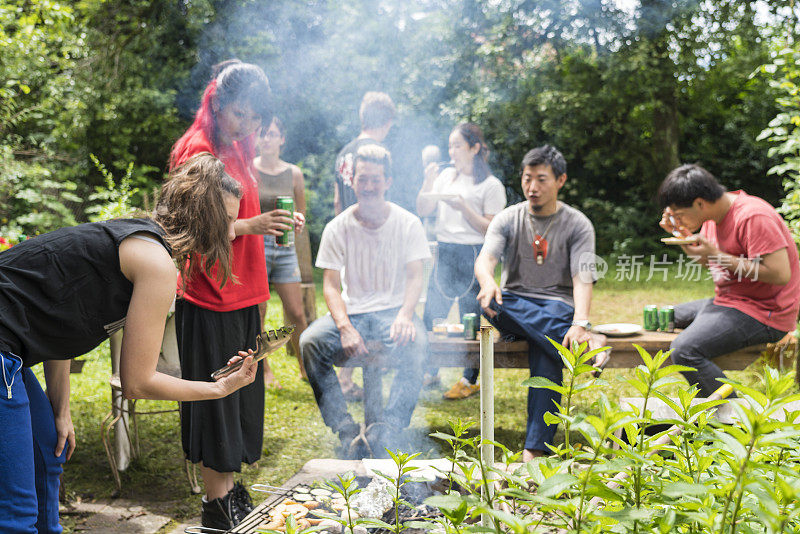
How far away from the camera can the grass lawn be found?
3469 millimetres

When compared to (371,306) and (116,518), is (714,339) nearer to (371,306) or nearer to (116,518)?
(371,306)

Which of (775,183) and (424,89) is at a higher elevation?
(424,89)

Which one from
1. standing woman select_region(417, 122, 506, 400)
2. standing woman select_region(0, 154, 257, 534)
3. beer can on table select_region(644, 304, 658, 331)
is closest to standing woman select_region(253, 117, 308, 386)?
standing woman select_region(417, 122, 506, 400)

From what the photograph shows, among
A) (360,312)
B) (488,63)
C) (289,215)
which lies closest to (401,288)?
(360,312)

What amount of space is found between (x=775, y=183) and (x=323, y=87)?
8294 millimetres

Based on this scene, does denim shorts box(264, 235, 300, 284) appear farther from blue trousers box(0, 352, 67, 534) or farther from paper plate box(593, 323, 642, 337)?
blue trousers box(0, 352, 67, 534)

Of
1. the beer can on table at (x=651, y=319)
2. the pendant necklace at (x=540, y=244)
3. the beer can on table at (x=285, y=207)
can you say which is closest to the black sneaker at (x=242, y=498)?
the beer can on table at (x=285, y=207)

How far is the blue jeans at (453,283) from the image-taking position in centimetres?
495

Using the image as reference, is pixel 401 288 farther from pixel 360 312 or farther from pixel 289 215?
pixel 289 215

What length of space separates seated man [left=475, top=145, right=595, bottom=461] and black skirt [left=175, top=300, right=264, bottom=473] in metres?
1.50

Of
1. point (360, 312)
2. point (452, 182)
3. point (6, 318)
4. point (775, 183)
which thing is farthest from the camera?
point (775, 183)

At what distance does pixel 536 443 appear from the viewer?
3506mm

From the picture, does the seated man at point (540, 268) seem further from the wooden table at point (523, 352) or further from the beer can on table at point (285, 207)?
the beer can on table at point (285, 207)

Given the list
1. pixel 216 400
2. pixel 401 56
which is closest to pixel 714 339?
pixel 216 400
